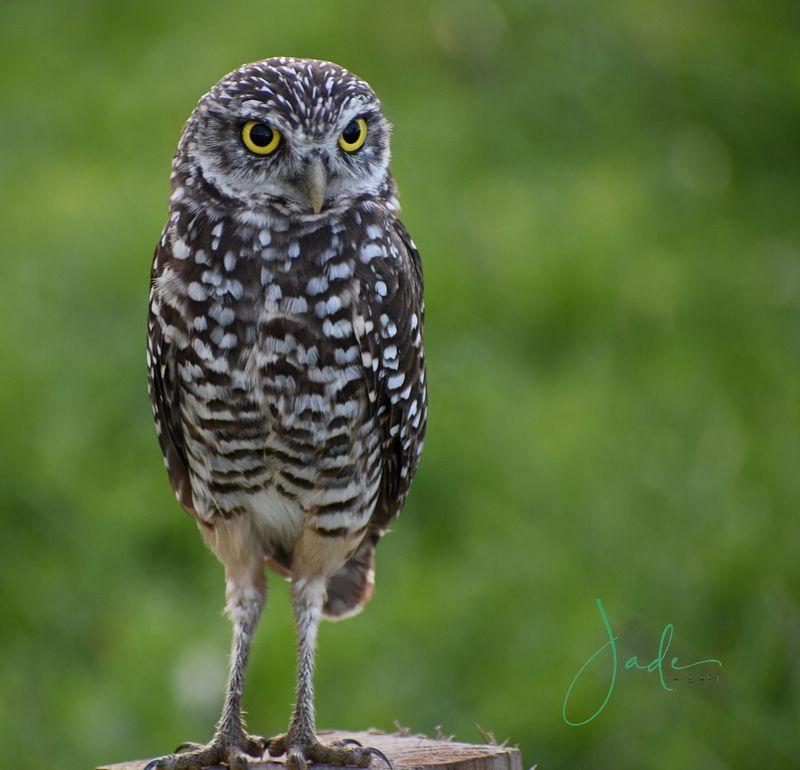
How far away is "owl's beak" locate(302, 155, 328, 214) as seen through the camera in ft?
→ 10.2

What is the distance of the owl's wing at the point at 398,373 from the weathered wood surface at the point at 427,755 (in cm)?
62

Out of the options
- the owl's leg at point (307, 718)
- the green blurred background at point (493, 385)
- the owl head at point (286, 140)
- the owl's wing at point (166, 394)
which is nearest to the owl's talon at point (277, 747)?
the owl's leg at point (307, 718)

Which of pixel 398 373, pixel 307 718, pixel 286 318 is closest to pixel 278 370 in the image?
pixel 286 318

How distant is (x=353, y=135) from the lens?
323 centimetres

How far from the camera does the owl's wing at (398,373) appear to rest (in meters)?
3.32

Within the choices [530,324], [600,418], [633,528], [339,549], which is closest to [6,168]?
[530,324]

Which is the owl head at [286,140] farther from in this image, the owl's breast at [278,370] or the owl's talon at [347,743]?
the owl's talon at [347,743]

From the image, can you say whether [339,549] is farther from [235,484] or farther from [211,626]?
[211,626]

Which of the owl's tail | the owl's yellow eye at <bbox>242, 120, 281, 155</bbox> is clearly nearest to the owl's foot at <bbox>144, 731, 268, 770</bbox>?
the owl's tail

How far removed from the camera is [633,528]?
5410mm

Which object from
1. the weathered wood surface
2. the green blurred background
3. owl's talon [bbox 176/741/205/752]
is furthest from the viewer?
the green blurred background

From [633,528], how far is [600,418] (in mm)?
765

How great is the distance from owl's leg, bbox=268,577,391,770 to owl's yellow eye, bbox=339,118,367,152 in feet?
3.96

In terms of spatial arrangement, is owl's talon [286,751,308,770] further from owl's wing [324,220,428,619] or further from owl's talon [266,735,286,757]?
owl's wing [324,220,428,619]
